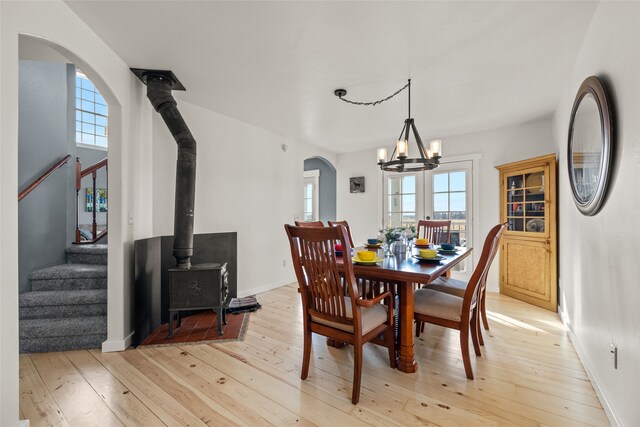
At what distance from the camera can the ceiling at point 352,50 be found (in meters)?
1.78

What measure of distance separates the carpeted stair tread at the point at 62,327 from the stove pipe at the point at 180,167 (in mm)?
775

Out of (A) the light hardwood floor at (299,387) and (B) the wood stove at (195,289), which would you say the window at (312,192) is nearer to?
(B) the wood stove at (195,289)

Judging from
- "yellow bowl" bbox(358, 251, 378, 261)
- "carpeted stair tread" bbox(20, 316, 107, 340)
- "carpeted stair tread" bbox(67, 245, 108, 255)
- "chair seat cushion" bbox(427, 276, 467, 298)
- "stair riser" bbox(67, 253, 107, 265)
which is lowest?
"carpeted stair tread" bbox(20, 316, 107, 340)

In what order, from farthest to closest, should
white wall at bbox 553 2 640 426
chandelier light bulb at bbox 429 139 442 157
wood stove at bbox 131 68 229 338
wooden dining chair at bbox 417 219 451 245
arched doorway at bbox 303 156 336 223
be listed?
arched doorway at bbox 303 156 336 223 < wooden dining chair at bbox 417 219 451 245 < chandelier light bulb at bbox 429 139 442 157 < wood stove at bbox 131 68 229 338 < white wall at bbox 553 2 640 426

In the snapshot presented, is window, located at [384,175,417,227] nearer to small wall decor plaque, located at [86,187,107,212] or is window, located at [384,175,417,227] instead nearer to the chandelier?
the chandelier

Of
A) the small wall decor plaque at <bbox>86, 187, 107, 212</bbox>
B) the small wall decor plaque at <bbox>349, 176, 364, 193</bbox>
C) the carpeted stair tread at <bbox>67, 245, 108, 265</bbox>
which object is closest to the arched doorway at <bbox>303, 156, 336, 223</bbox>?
the small wall decor plaque at <bbox>349, 176, 364, 193</bbox>

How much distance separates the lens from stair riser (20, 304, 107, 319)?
2.50 metres

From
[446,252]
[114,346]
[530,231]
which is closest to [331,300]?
[446,252]

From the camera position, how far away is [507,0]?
1.67m

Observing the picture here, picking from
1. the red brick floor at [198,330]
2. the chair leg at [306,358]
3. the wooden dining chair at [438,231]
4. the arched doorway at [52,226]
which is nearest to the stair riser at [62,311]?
the arched doorway at [52,226]

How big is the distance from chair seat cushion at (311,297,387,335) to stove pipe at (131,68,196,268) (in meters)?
1.48

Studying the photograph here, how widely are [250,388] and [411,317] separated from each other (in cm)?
121

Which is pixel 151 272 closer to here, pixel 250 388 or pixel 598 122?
pixel 250 388

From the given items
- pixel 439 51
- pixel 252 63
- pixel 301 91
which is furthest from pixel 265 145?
pixel 439 51
